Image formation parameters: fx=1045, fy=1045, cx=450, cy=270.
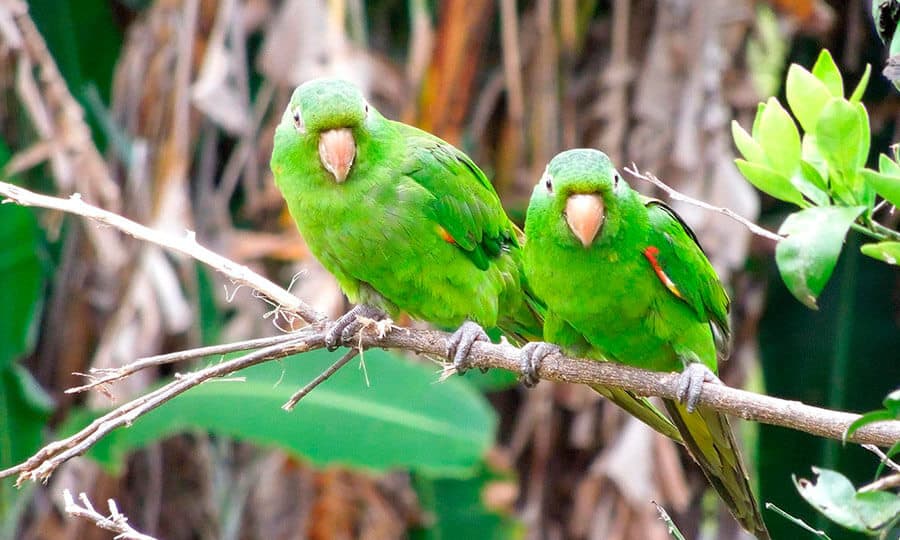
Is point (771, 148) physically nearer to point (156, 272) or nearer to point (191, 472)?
point (156, 272)

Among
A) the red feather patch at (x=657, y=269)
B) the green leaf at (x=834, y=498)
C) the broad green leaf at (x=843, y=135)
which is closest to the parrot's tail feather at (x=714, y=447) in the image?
the red feather patch at (x=657, y=269)

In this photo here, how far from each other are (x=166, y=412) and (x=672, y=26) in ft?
8.46

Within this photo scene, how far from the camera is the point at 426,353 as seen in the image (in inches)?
91.7

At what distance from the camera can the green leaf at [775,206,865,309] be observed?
117 centimetres

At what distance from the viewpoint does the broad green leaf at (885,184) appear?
1.18m

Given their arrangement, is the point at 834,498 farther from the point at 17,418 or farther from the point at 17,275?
the point at 17,418

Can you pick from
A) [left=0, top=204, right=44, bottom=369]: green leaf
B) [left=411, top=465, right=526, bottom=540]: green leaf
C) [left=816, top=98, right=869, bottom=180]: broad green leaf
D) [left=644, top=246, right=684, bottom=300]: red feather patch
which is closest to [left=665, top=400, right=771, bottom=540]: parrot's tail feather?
[left=644, top=246, right=684, bottom=300]: red feather patch

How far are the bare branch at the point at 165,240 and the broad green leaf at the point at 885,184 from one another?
4.26 feet

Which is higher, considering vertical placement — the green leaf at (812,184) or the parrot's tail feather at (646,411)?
the green leaf at (812,184)

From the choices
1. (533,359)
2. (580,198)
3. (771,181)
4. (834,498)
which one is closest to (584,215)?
(580,198)

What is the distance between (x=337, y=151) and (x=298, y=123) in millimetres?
167

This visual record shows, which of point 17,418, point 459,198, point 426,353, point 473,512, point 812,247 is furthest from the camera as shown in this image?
point 473,512

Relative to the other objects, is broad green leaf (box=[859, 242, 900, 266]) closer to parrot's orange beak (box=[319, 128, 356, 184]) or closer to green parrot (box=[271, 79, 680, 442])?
green parrot (box=[271, 79, 680, 442])

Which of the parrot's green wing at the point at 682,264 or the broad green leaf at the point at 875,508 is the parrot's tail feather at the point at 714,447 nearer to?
the parrot's green wing at the point at 682,264
